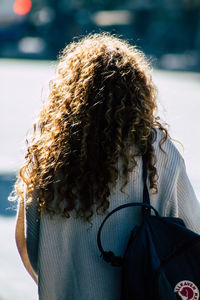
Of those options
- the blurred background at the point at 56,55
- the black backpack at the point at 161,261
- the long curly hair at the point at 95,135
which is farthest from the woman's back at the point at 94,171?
the blurred background at the point at 56,55

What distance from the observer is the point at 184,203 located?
6.79ft

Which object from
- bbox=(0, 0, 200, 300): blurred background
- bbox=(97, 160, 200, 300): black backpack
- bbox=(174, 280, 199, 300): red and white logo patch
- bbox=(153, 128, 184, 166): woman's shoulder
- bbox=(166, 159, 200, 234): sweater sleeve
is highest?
bbox=(0, 0, 200, 300): blurred background

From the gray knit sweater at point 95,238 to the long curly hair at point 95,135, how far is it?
0.17 feet

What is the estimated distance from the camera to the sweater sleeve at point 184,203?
2.03 metres

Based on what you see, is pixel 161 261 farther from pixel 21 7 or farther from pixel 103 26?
pixel 103 26

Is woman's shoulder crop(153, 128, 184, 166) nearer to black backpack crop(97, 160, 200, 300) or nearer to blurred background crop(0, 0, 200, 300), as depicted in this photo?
black backpack crop(97, 160, 200, 300)

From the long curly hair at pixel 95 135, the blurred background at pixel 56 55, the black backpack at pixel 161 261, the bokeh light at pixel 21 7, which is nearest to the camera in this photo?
the black backpack at pixel 161 261

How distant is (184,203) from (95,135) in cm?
46

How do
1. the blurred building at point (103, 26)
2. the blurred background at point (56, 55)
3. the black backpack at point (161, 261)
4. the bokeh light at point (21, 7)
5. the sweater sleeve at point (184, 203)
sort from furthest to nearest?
the bokeh light at point (21, 7) < the blurred building at point (103, 26) < the blurred background at point (56, 55) < the sweater sleeve at point (184, 203) < the black backpack at point (161, 261)

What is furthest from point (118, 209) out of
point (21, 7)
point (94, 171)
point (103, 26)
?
point (103, 26)

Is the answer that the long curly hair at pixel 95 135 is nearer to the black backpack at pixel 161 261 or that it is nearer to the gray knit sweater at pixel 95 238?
the gray knit sweater at pixel 95 238

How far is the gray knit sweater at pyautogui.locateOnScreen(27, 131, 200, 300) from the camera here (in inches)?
77.8

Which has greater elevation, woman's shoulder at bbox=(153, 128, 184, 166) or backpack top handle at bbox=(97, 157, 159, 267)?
woman's shoulder at bbox=(153, 128, 184, 166)

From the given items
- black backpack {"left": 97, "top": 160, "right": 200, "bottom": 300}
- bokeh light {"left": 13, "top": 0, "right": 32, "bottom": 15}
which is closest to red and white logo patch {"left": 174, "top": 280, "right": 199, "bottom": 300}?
black backpack {"left": 97, "top": 160, "right": 200, "bottom": 300}
